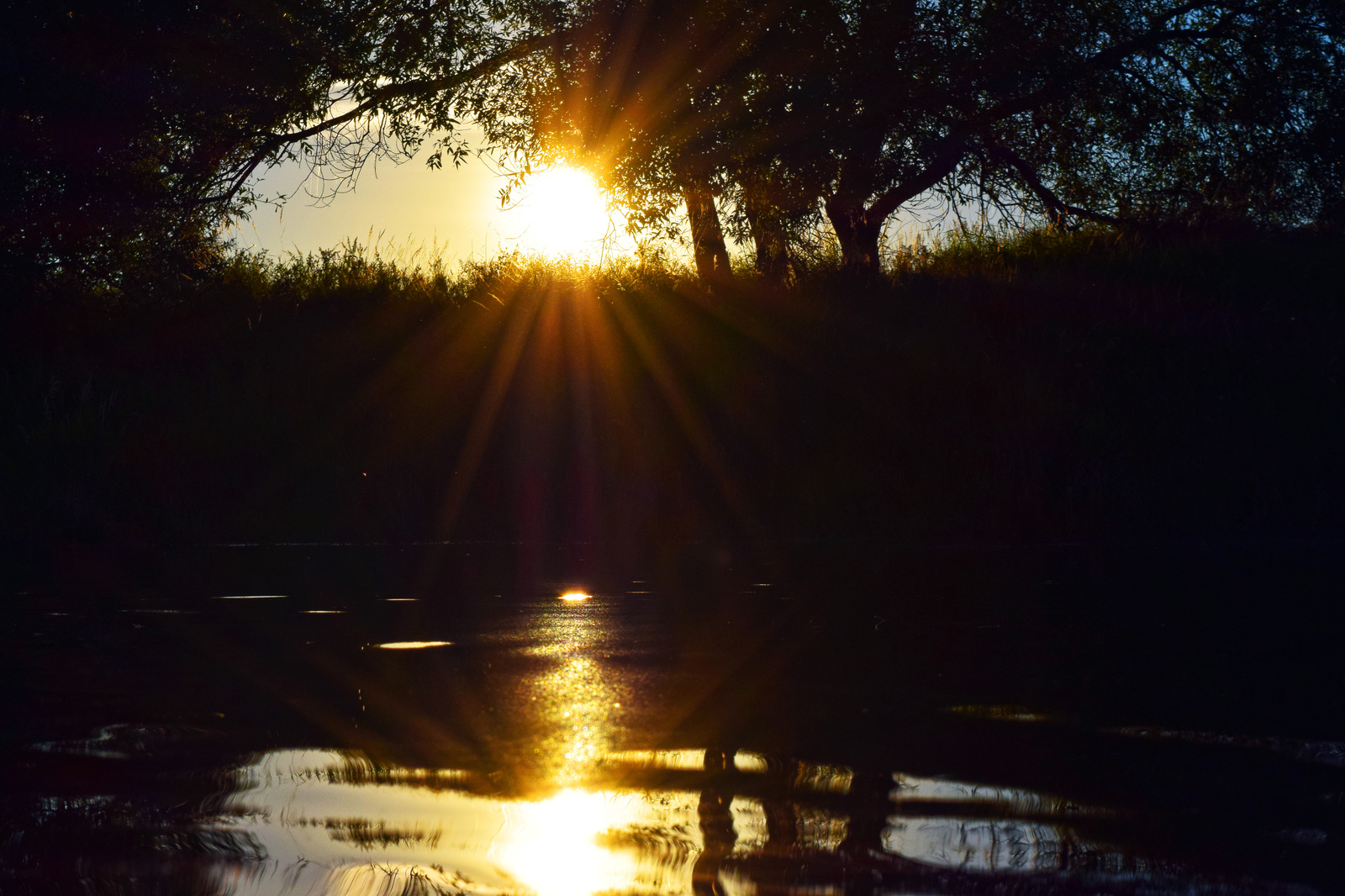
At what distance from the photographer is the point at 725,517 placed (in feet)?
28.7

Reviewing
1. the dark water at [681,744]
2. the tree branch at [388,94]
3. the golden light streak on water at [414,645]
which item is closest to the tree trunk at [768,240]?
the tree branch at [388,94]

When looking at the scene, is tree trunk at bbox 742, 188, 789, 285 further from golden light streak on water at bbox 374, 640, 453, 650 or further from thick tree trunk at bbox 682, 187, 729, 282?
golden light streak on water at bbox 374, 640, 453, 650

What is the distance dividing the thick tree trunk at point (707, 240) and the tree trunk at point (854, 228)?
1306 millimetres

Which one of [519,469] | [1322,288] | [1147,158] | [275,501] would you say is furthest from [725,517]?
[1147,158]

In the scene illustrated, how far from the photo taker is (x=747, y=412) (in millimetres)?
9703

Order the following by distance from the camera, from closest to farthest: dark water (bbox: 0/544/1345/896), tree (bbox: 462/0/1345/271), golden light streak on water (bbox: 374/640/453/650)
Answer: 1. dark water (bbox: 0/544/1345/896)
2. golden light streak on water (bbox: 374/640/453/650)
3. tree (bbox: 462/0/1345/271)

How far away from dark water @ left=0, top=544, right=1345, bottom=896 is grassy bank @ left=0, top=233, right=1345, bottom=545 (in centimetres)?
339

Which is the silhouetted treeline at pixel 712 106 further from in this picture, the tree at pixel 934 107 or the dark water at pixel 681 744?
the dark water at pixel 681 744

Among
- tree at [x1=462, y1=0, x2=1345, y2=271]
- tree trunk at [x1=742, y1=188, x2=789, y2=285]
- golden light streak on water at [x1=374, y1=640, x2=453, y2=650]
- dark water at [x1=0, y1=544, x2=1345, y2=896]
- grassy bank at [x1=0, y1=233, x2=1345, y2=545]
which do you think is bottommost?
dark water at [x1=0, y1=544, x2=1345, y2=896]

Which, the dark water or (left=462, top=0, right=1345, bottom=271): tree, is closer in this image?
the dark water

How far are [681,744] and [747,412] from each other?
278 inches

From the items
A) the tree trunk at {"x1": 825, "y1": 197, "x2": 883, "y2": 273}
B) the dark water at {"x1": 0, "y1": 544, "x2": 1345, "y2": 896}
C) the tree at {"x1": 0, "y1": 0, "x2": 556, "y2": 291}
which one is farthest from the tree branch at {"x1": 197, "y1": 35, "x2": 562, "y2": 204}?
the dark water at {"x1": 0, "y1": 544, "x2": 1345, "y2": 896}

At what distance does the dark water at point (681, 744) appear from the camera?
196 cm

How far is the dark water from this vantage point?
77.3 inches
